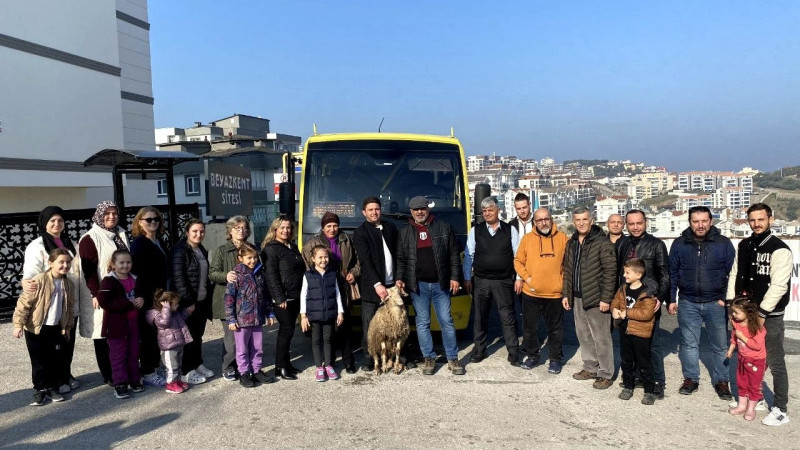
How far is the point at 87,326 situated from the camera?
5.53 m

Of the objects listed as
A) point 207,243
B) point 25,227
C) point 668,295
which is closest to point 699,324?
point 668,295

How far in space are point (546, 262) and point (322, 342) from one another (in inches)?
102

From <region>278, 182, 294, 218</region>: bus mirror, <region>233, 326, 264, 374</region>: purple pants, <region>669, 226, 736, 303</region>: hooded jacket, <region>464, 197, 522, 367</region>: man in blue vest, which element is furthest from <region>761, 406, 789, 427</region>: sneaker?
<region>278, 182, 294, 218</region>: bus mirror

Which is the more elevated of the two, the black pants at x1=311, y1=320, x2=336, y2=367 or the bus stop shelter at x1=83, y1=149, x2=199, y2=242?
the bus stop shelter at x1=83, y1=149, x2=199, y2=242

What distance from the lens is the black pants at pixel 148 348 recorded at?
5668mm

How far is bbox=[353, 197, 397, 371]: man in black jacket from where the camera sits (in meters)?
6.10

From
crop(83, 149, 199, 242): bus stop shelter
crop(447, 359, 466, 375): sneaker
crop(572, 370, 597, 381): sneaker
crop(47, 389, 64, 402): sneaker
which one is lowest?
crop(572, 370, 597, 381): sneaker

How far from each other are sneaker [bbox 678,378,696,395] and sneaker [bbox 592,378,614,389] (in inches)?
25.9

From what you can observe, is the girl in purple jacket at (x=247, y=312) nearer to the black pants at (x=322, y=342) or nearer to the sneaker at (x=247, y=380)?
the sneaker at (x=247, y=380)

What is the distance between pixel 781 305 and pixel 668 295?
36.3 inches

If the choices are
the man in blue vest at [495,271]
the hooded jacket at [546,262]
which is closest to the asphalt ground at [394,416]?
the man in blue vest at [495,271]

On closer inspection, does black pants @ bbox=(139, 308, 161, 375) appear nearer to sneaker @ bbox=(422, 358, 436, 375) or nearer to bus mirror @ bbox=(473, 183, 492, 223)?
sneaker @ bbox=(422, 358, 436, 375)

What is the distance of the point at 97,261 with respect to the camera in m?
5.46

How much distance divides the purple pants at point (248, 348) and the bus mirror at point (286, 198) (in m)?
2.22
